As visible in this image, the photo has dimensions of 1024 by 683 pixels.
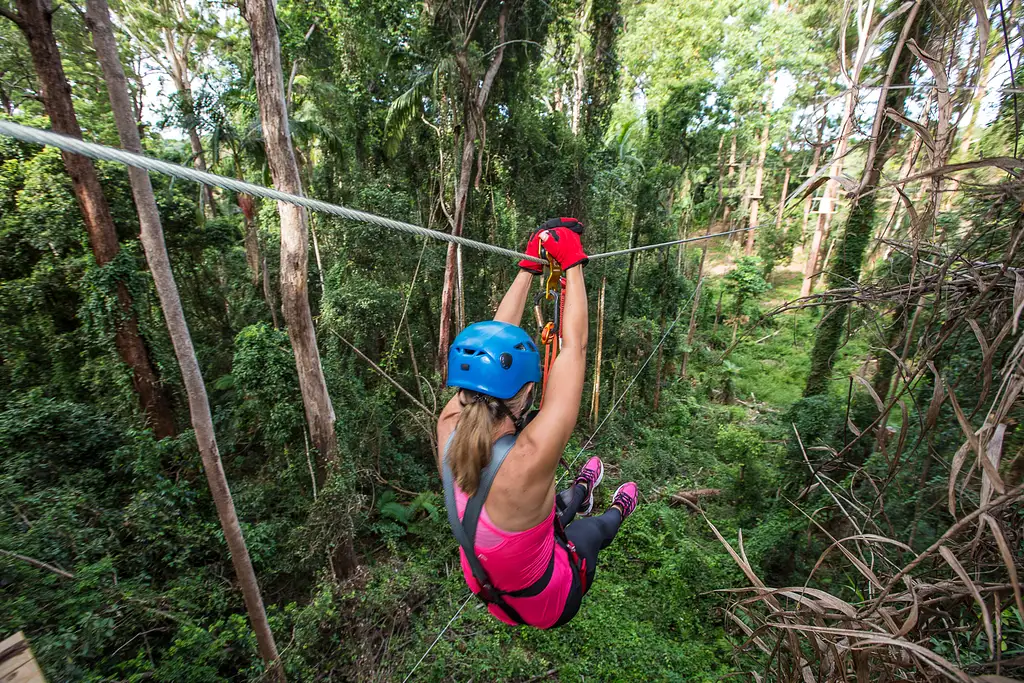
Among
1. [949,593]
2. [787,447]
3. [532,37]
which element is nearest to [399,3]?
[532,37]

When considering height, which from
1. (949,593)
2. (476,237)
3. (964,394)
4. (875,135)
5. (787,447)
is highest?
(875,135)

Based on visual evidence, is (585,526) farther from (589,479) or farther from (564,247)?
(564,247)

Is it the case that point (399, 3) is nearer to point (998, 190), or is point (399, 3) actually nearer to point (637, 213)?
point (637, 213)

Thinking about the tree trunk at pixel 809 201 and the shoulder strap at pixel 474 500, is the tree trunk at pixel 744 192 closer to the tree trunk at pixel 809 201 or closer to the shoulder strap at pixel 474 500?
the tree trunk at pixel 809 201

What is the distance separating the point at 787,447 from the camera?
6.61m

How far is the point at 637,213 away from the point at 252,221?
912 cm

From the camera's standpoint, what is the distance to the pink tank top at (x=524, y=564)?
4.52 feet

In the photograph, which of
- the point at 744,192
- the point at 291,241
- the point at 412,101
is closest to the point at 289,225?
the point at 291,241

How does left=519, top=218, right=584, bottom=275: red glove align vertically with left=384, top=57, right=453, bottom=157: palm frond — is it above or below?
below

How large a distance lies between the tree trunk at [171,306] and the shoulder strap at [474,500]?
8.67ft

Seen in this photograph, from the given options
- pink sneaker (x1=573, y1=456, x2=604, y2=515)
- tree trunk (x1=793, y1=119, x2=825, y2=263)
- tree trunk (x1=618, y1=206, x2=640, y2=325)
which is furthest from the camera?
tree trunk (x1=618, y1=206, x2=640, y2=325)

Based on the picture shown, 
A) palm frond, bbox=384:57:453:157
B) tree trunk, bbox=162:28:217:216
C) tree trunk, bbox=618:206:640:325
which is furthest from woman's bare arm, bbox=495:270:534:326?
tree trunk, bbox=162:28:217:216

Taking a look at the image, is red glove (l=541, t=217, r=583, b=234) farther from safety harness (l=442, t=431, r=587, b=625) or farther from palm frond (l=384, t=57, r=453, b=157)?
palm frond (l=384, t=57, r=453, b=157)

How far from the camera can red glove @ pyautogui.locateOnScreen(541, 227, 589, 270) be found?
171 cm
